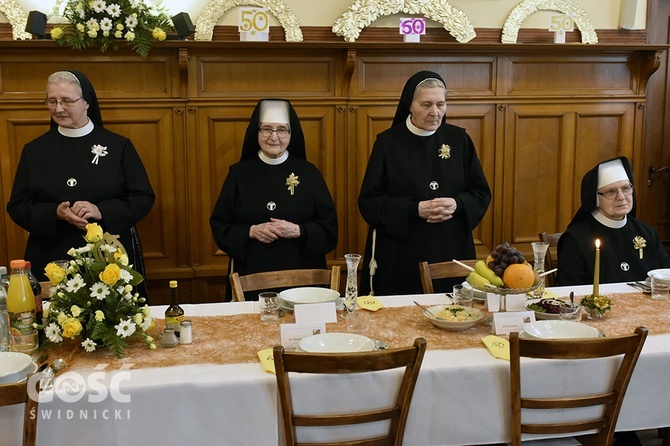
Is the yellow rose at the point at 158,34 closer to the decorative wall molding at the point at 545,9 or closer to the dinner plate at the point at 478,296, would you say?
the decorative wall molding at the point at 545,9

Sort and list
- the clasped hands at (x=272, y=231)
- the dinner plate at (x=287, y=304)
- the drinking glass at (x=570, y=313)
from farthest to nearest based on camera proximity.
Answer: the clasped hands at (x=272, y=231)
the dinner plate at (x=287, y=304)
the drinking glass at (x=570, y=313)

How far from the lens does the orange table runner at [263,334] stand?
2.29 meters

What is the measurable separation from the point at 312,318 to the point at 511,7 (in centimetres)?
358

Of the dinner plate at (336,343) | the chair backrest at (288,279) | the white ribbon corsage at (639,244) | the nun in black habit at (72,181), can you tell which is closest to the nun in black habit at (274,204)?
the chair backrest at (288,279)

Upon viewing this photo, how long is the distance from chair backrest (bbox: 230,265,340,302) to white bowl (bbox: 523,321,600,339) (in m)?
1.00

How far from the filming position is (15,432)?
1977 mm

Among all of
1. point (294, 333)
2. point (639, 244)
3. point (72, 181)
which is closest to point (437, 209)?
point (639, 244)

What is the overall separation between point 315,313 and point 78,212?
1780 millimetres

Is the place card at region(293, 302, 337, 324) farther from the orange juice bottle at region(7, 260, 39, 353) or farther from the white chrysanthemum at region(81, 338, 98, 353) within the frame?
the orange juice bottle at region(7, 260, 39, 353)

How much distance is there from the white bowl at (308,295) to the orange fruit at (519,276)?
751 mm

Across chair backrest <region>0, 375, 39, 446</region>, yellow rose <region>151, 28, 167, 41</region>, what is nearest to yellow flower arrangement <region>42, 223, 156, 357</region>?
chair backrest <region>0, 375, 39, 446</region>

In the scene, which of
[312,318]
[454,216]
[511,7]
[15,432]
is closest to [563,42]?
[511,7]

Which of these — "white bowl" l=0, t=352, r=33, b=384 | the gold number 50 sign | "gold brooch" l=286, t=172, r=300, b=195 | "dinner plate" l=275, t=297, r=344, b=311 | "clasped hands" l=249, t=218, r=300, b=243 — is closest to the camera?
"white bowl" l=0, t=352, r=33, b=384

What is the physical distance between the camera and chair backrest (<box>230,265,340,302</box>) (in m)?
3.24
